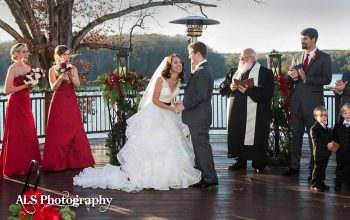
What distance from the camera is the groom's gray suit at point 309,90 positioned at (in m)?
7.06

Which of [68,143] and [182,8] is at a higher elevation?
[182,8]

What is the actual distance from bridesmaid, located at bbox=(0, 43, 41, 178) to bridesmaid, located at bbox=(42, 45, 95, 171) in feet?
0.93

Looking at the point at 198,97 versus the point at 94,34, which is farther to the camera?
the point at 94,34

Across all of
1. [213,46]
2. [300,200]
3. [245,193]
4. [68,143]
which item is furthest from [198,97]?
[213,46]

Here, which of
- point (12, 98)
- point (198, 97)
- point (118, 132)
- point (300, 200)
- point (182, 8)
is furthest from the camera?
point (182, 8)

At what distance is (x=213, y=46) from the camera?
1869 cm

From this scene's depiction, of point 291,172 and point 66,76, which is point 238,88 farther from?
point 66,76

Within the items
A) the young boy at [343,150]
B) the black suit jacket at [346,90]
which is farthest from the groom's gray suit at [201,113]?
the black suit jacket at [346,90]

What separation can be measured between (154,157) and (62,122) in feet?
5.67

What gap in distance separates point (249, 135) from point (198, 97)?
1432 millimetres

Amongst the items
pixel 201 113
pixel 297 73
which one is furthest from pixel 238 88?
pixel 201 113

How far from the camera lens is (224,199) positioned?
610 centimetres

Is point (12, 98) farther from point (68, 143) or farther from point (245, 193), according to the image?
point (245, 193)

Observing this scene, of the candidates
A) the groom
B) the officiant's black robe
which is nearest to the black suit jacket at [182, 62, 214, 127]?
the groom
